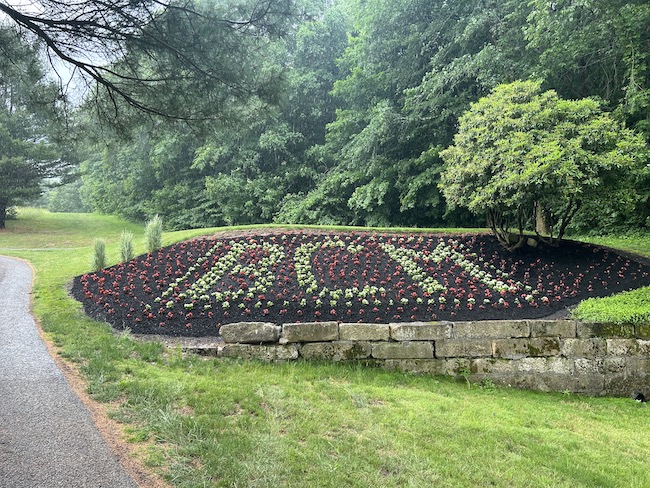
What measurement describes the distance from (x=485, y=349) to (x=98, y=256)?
23.2 feet

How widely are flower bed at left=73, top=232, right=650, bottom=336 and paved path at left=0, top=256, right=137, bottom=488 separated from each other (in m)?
1.45

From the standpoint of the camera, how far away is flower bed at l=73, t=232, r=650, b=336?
5676mm

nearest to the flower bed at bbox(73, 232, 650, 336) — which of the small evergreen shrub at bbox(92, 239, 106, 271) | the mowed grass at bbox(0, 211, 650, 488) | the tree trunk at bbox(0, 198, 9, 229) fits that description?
the small evergreen shrub at bbox(92, 239, 106, 271)

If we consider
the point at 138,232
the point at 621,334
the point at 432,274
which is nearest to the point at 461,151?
the point at 432,274

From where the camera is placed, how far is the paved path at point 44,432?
2371 mm

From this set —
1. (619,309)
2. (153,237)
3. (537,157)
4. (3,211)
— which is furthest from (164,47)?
(3,211)

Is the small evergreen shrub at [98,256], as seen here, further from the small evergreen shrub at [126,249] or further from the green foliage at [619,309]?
the green foliage at [619,309]

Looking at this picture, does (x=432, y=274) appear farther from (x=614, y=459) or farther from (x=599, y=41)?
(x=599, y=41)

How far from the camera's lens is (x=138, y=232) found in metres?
20.5

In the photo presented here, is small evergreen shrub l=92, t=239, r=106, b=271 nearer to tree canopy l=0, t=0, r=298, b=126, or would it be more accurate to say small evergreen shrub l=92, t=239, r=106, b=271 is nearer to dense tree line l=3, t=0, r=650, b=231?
dense tree line l=3, t=0, r=650, b=231

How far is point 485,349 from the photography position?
15.9 ft

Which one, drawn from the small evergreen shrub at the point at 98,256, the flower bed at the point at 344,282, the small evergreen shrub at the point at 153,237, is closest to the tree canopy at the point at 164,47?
the flower bed at the point at 344,282

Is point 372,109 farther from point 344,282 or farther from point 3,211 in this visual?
point 3,211

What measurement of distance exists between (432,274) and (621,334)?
9.07 ft
